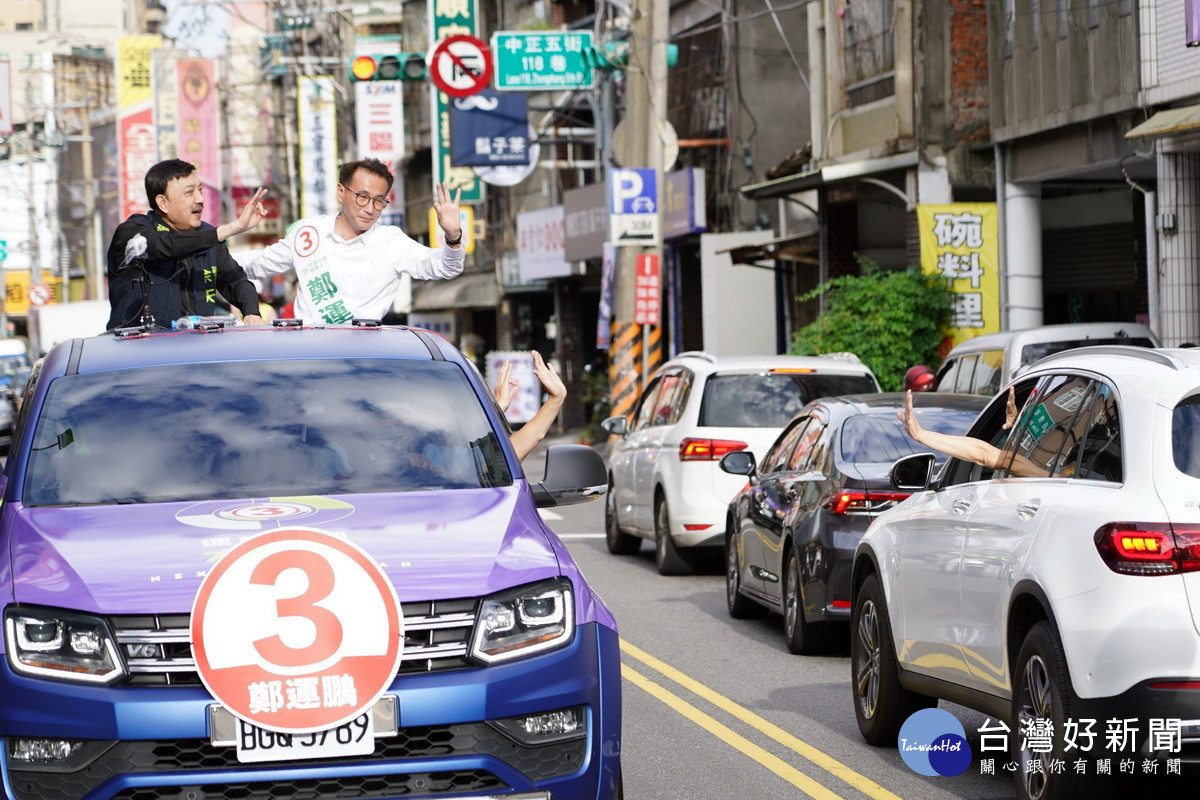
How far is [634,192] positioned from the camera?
25188mm

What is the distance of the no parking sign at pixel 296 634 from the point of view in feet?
16.2

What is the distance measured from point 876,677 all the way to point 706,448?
6.80 m

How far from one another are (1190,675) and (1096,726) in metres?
0.34

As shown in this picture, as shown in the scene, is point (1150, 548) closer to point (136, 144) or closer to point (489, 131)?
point (489, 131)

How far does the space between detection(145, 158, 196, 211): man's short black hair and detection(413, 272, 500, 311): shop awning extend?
1543 inches

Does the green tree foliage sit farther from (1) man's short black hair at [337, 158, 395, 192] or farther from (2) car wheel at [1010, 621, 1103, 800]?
(2) car wheel at [1010, 621, 1103, 800]

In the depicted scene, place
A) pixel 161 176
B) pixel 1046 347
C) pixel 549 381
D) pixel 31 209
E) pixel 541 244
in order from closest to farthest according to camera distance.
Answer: pixel 549 381
pixel 161 176
pixel 1046 347
pixel 541 244
pixel 31 209

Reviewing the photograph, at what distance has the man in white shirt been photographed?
8.73m

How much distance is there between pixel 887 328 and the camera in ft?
75.6

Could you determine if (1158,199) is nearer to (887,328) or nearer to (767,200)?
(887,328)

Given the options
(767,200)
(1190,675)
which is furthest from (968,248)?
(1190,675)

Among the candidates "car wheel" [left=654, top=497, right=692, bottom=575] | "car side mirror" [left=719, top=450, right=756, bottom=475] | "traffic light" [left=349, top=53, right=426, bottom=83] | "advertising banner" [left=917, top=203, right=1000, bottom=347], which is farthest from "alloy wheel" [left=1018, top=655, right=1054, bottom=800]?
"traffic light" [left=349, top=53, right=426, bottom=83]

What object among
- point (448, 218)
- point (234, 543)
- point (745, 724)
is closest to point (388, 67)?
point (448, 218)

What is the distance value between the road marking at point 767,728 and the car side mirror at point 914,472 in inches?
48.1
